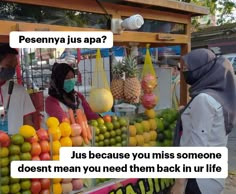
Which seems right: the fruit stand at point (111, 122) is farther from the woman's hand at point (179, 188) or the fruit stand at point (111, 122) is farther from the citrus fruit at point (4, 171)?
the woman's hand at point (179, 188)

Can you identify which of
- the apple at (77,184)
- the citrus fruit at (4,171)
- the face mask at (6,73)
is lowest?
the apple at (77,184)

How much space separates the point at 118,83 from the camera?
121 inches

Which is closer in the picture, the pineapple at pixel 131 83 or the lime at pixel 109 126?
the lime at pixel 109 126

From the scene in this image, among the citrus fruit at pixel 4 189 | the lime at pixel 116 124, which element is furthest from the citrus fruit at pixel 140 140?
the citrus fruit at pixel 4 189

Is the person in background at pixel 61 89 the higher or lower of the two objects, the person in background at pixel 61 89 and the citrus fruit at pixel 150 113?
the higher

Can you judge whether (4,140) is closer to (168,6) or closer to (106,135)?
(106,135)

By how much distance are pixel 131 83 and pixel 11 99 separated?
1076mm

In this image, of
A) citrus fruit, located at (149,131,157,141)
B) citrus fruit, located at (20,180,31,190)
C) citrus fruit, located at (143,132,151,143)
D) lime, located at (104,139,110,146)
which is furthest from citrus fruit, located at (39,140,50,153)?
citrus fruit, located at (149,131,157,141)

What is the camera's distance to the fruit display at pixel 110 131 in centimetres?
264

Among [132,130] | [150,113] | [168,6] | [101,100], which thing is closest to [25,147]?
[101,100]

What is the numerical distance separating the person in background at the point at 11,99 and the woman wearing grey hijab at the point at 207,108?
1.37m

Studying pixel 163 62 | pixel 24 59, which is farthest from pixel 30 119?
pixel 163 62

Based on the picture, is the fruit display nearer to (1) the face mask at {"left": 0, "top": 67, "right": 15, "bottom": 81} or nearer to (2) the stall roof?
(1) the face mask at {"left": 0, "top": 67, "right": 15, "bottom": 81}

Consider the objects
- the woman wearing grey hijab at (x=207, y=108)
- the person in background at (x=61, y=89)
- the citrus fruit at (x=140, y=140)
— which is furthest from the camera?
the citrus fruit at (x=140, y=140)
